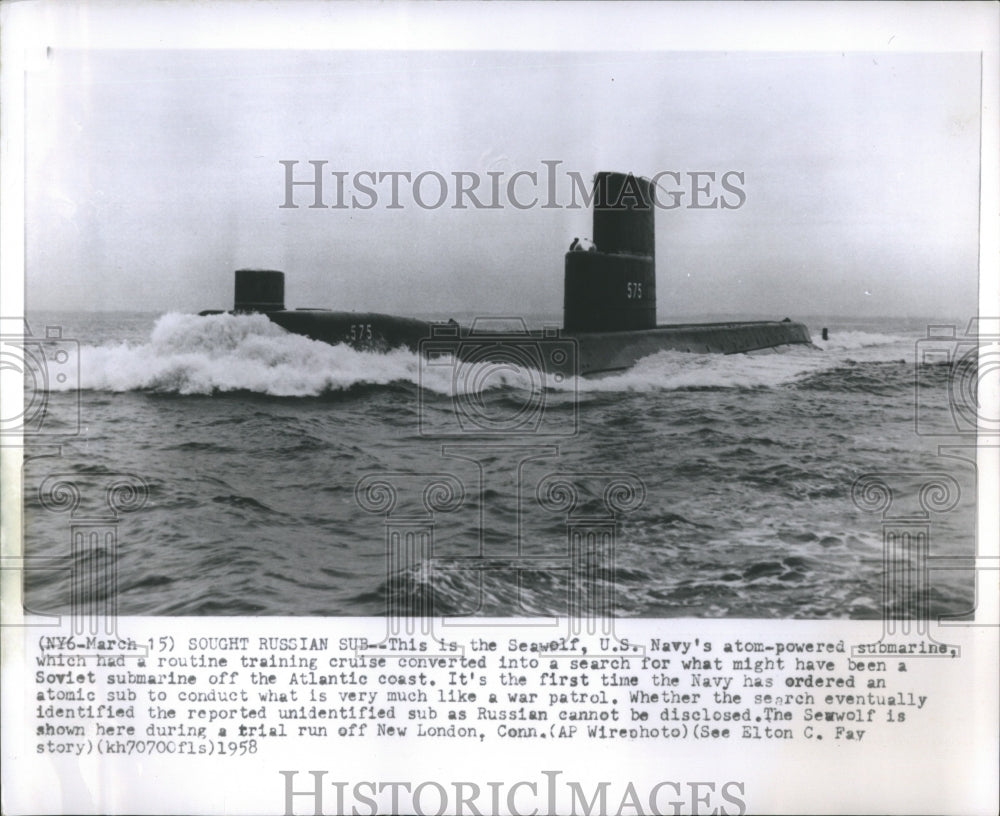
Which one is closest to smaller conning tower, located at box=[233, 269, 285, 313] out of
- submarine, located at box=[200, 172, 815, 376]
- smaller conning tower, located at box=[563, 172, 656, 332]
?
submarine, located at box=[200, 172, 815, 376]

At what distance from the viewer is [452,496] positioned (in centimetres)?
226

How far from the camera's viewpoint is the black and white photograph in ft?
7.19

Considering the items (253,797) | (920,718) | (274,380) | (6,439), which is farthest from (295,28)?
(920,718)

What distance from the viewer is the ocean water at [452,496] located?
7.33ft

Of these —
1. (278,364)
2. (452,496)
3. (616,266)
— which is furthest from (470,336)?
(616,266)

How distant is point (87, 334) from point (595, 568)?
180 cm

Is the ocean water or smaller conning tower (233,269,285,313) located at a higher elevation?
smaller conning tower (233,269,285,313)

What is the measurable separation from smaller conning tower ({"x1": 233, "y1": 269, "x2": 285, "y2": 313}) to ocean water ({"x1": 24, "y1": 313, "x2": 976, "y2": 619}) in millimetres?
60

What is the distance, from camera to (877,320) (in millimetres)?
2588

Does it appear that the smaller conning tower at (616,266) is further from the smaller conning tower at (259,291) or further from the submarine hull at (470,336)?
the smaller conning tower at (259,291)

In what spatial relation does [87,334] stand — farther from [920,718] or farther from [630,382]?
[920,718]

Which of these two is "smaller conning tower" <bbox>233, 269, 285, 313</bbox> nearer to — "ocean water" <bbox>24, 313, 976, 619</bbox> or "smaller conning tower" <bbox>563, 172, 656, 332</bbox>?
"ocean water" <bbox>24, 313, 976, 619</bbox>

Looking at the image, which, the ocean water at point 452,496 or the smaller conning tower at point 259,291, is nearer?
the ocean water at point 452,496

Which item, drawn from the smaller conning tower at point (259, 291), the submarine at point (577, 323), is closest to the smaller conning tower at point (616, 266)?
the submarine at point (577, 323)
